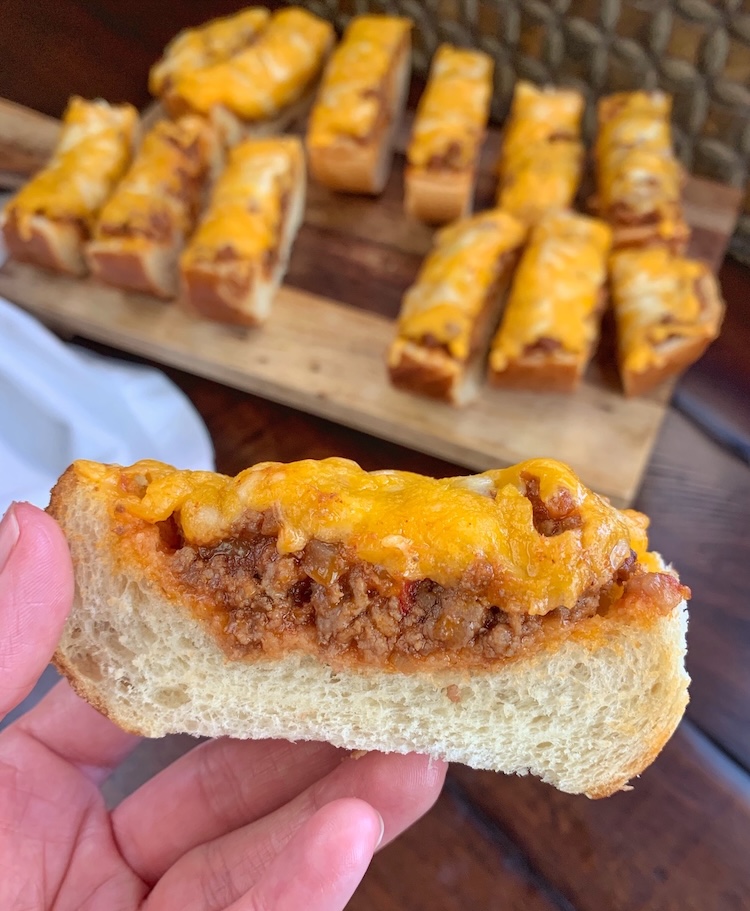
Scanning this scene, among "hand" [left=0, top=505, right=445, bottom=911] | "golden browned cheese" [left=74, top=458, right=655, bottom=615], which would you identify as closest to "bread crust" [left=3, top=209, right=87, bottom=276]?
"hand" [left=0, top=505, right=445, bottom=911]

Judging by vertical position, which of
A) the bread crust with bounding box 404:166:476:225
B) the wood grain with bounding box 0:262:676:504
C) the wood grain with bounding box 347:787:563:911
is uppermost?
the bread crust with bounding box 404:166:476:225

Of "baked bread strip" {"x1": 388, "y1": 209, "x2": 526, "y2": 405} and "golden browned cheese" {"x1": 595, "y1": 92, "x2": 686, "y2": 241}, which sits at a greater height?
"golden browned cheese" {"x1": 595, "y1": 92, "x2": 686, "y2": 241}

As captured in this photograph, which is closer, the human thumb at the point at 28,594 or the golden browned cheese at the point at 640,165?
the human thumb at the point at 28,594

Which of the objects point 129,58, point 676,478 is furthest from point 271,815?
point 129,58

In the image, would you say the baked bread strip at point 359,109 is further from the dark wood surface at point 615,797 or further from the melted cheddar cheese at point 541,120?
the dark wood surface at point 615,797

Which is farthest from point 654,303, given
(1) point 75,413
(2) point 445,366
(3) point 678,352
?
(1) point 75,413

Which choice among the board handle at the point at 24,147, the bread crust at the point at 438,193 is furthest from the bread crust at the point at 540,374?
the board handle at the point at 24,147

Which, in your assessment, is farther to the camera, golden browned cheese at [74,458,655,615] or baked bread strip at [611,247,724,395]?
baked bread strip at [611,247,724,395]

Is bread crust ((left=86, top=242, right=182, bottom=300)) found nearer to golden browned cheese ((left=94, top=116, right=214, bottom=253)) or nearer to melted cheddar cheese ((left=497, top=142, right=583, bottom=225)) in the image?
golden browned cheese ((left=94, top=116, right=214, bottom=253))
